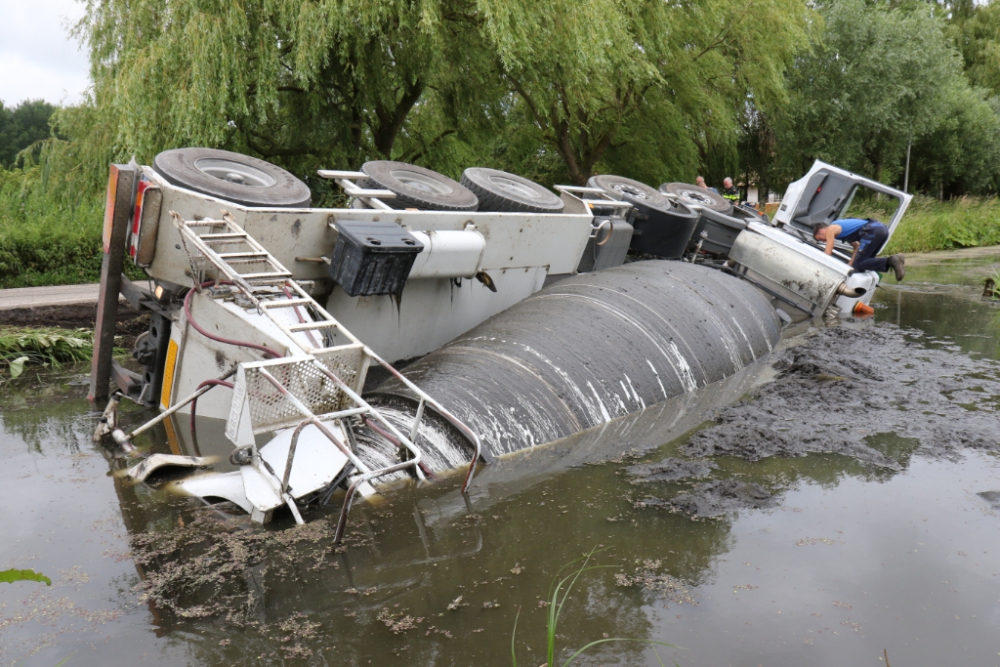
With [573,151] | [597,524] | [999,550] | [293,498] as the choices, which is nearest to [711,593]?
[597,524]

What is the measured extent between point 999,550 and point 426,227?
451cm

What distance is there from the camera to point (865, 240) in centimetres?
1165

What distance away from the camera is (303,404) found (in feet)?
14.6

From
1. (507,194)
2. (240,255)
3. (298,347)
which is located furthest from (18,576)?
(507,194)

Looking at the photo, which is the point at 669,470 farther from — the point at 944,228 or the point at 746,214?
the point at 944,228

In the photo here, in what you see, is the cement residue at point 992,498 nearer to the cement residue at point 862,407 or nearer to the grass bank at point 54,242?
the cement residue at point 862,407

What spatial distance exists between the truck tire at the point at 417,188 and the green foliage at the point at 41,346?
12.5ft

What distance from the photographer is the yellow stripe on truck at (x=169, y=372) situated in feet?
20.0

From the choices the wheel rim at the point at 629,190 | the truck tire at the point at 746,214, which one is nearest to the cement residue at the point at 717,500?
the wheel rim at the point at 629,190

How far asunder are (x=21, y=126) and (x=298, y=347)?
55.7 meters

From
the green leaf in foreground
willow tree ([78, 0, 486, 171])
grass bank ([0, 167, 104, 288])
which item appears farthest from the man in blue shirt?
the green leaf in foreground

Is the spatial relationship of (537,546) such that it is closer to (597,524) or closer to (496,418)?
(597,524)

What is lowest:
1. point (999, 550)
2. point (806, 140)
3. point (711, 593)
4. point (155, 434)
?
point (155, 434)

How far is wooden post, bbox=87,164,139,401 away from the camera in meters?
6.14
